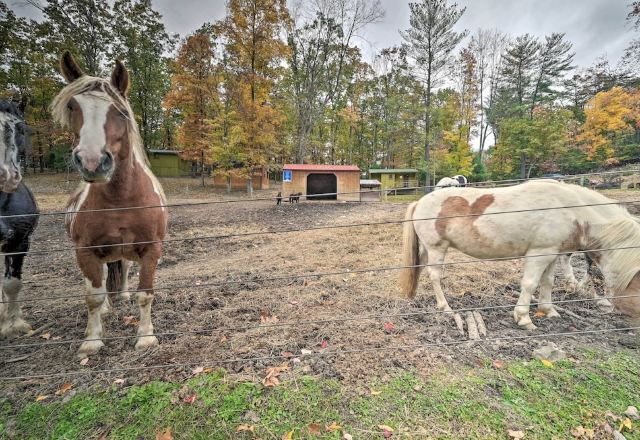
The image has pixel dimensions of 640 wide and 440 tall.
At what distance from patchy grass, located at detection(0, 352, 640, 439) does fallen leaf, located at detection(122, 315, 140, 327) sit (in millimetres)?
1046

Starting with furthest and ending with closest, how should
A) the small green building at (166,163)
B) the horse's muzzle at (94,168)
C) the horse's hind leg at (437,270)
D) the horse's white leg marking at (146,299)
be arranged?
the small green building at (166,163), the horse's hind leg at (437,270), the horse's white leg marking at (146,299), the horse's muzzle at (94,168)

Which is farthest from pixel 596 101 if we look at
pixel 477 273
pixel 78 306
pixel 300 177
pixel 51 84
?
pixel 51 84

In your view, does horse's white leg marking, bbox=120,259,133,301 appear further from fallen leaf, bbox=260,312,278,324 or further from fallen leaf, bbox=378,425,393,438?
fallen leaf, bbox=378,425,393,438

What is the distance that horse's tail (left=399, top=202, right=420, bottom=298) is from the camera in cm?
366

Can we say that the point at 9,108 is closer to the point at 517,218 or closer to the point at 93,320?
the point at 93,320

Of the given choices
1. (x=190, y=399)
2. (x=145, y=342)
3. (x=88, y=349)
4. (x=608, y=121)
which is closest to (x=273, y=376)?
(x=190, y=399)

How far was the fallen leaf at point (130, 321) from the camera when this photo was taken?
10.1 ft

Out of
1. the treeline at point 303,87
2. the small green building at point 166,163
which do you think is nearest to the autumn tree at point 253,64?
the treeline at point 303,87

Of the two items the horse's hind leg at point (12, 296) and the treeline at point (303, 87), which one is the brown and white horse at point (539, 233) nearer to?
the horse's hind leg at point (12, 296)

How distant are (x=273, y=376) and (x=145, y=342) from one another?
1356mm

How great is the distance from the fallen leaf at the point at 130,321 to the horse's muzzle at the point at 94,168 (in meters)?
1.99

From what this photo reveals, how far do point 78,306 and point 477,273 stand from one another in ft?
19.4

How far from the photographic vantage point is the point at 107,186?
7.59 feet

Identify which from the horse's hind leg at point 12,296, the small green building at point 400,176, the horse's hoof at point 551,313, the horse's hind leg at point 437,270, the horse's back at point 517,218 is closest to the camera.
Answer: the horse's hind leg at point 12,296
